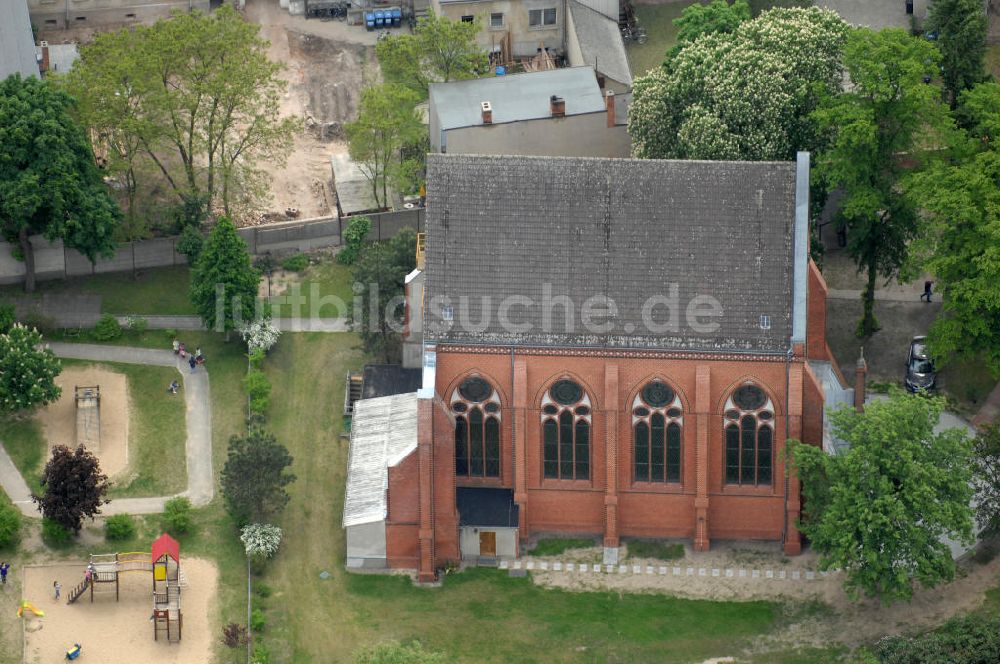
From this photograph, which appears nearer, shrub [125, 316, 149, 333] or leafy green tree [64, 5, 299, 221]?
shrub [125, 316, 149, 333]

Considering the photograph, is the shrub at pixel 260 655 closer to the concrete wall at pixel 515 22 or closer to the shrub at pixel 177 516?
the shrub at pixel 177 516

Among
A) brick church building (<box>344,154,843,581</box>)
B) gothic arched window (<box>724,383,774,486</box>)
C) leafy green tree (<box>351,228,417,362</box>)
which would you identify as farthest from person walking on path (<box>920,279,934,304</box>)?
leafy green tree (<box>351,228,417,362</box>)

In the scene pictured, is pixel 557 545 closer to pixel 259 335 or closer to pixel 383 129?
pixel 259 335

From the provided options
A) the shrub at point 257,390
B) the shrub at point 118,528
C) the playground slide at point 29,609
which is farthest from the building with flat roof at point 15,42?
the playground slide at point 29,609

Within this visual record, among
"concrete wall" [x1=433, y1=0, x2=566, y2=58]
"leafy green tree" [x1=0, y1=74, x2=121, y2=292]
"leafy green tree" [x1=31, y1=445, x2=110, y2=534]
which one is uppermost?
"concrete wall" [x1=433, y1=0, x2=566, y2=58]

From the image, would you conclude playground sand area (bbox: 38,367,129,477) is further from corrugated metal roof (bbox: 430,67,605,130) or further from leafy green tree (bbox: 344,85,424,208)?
corrugated metal roof (bbox: 430,67,605,130)

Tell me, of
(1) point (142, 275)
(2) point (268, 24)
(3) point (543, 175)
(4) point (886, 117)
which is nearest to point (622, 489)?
(3) point (543, 175)
